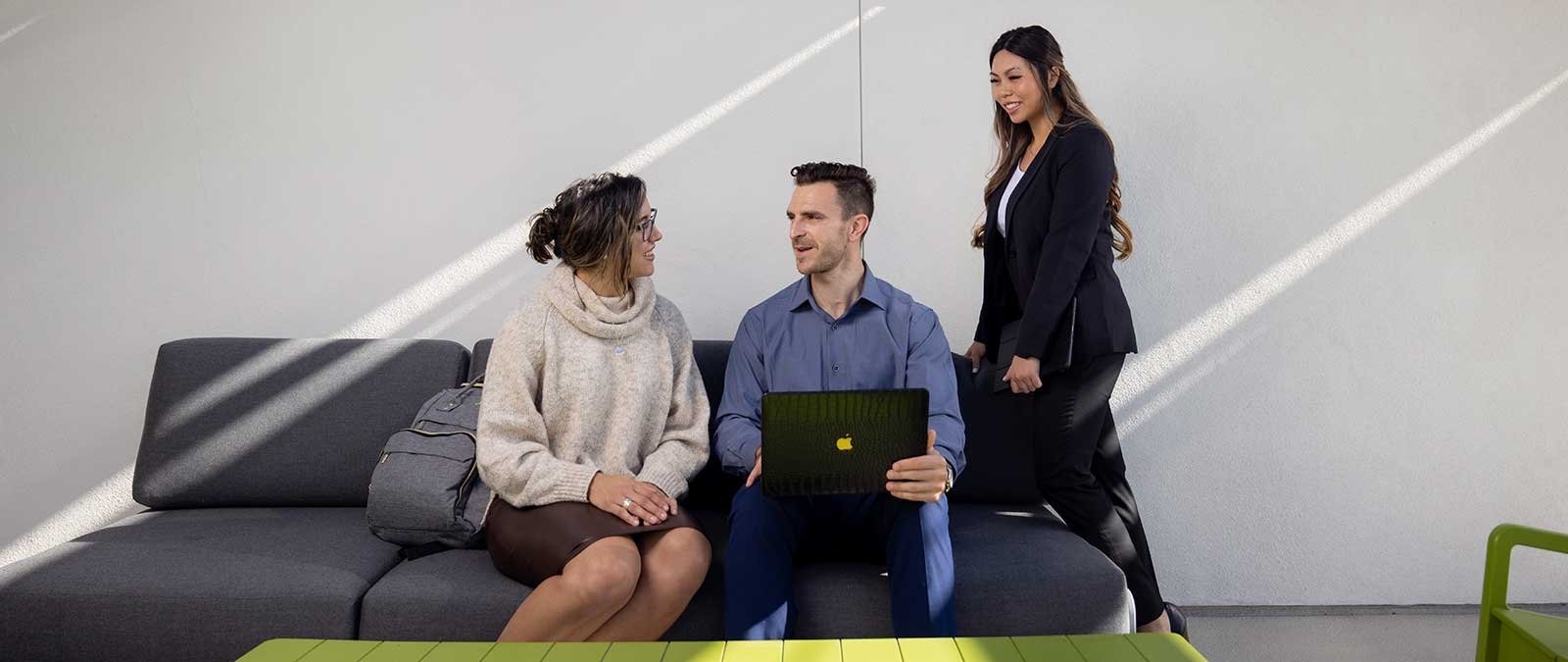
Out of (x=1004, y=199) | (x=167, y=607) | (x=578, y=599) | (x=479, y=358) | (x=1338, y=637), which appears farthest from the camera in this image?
(x=1338, y=637)

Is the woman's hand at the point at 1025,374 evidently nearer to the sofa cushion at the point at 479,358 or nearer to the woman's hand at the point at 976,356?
the woman's hand at the point at 976,356

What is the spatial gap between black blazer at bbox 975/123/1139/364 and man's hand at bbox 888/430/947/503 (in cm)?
52

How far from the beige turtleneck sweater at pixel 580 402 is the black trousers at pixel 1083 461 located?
2.49ft

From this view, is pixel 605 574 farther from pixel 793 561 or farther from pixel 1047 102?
pixel 1047 102

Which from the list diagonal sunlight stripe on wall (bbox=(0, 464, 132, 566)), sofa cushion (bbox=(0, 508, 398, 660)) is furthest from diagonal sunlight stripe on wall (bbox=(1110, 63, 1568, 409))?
diagonal sunlight stripe on wall (bbox=(0, 464, 132, 566))

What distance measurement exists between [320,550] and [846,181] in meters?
1.32

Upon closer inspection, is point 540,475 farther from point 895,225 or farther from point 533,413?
point 895,225

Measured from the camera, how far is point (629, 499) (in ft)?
6.64

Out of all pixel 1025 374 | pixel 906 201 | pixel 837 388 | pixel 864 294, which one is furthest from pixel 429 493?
pixel 906 201

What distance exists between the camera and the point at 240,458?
2533 millimetres

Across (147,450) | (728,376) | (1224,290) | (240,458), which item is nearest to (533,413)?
(728,376)

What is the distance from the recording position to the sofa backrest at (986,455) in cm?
250

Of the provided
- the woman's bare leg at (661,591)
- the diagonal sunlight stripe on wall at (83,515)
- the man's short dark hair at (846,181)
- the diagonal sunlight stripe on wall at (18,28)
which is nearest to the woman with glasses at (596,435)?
the woman's bare leg at (661,591)

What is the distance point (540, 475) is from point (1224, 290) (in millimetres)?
1986
